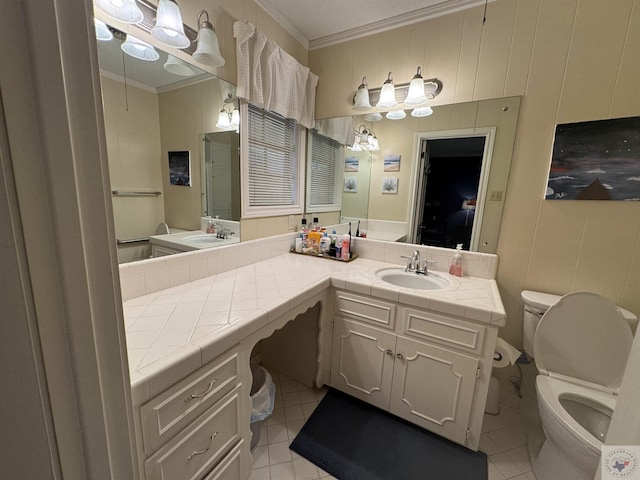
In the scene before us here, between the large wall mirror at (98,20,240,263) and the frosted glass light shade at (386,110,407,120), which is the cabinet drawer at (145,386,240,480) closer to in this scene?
the large wall mirror at (98,20,240,263)

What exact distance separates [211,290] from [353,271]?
822 millimetres

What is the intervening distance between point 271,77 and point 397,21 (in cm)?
89

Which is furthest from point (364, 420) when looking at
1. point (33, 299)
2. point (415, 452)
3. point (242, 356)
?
point (33, 299)

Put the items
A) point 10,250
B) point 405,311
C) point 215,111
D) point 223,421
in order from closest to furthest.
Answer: point 10,250, point 223,421, point 405,311, point 215,111

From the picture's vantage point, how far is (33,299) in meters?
0.30

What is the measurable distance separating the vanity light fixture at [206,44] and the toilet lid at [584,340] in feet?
6.77

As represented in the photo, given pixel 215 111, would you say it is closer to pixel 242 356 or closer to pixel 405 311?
pixel 242 356

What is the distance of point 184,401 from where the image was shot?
0.76m

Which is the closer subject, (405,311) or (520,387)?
(405,311)

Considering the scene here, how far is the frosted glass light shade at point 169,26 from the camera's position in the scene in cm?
105

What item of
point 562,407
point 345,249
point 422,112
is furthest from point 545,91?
point 562,407

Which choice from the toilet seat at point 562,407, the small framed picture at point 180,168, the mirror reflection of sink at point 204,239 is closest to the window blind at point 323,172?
the mirror reflection of sink at point 204,239

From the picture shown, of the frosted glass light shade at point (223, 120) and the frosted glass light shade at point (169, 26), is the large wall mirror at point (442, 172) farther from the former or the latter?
the frosted glass light shade at point (169, 26)

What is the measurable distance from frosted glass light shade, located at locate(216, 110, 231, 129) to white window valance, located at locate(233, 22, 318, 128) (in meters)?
0.13
